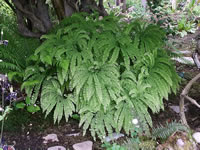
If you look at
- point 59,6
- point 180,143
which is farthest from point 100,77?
point 59,6

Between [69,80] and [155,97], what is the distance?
0.99 metres

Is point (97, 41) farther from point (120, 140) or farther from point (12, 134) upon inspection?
point (12, 134)

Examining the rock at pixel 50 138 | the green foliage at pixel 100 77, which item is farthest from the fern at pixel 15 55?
the rock at pixel 50 138

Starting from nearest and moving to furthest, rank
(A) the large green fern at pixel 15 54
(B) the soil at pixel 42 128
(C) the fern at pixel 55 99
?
(B) the soil at pixel 42 128 → (C) the fern at pixel 55 99 → (A) the large green fern at pixel 15 54

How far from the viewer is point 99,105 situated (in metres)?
2.44

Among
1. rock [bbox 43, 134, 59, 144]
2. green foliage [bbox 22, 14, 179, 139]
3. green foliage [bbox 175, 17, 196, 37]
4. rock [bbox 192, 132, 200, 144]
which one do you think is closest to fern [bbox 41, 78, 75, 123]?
green foliage [bbox 22, 14, 179, 139]

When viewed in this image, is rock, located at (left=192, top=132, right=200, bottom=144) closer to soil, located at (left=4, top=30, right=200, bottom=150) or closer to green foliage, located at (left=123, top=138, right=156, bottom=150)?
soil, located at (left=4, top=30, right=200, bottom=150)

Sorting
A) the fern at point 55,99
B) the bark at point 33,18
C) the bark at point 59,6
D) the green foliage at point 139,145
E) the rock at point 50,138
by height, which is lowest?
the green foliage at point 139,145

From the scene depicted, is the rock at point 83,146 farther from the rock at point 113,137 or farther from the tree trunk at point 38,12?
the tree trunk at point 38,12

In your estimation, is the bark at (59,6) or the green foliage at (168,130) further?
the bark at (59,6)

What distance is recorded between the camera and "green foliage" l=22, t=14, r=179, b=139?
2.45 m

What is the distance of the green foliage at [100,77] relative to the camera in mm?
2449

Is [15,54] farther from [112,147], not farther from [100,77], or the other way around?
[112,147]

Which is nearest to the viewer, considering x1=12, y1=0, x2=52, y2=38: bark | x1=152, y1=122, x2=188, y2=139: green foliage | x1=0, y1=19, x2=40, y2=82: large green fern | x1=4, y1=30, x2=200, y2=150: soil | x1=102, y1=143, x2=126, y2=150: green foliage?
x1=102, y1=143, x2=126, y2=150: green foliage
